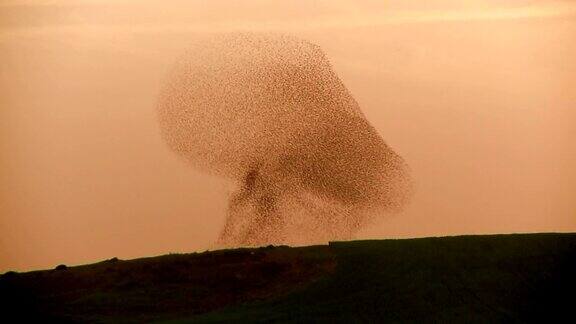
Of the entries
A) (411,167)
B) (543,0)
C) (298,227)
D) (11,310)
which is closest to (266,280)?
(298,227)

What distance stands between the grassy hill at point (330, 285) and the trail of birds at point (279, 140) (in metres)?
0.40

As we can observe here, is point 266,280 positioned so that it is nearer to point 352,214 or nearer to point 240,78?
point 352,214

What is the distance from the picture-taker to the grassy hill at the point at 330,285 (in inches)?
81.5

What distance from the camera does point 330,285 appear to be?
2.46m

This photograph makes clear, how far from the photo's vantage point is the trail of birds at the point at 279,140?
3.42m

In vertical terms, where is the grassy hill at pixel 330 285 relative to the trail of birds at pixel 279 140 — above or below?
below

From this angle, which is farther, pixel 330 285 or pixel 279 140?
pixel 279 140

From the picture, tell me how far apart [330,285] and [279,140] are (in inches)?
50.1

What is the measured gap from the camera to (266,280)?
263cm

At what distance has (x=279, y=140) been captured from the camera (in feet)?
11.4

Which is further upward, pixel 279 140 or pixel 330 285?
pixel 279 140

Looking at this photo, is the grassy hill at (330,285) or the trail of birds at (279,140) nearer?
the grassy hill at (330,285)

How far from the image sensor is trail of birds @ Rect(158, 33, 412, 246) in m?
3.42

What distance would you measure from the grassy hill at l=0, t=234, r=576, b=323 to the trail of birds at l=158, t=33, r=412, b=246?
40 cm
